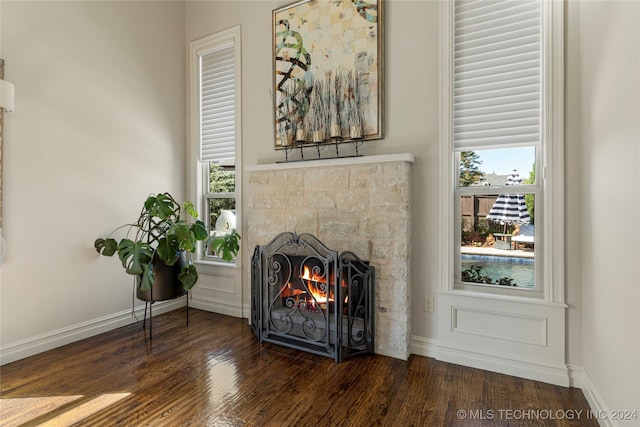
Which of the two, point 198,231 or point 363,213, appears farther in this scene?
point 198,231

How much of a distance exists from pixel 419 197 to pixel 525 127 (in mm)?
890

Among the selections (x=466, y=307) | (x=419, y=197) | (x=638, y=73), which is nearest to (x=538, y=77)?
(x=638, y=73)

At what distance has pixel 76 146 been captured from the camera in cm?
301

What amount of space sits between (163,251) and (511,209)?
2958 mm

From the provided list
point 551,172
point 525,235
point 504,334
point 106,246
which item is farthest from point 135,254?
point 551,172

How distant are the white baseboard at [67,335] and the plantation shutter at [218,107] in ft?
6.16

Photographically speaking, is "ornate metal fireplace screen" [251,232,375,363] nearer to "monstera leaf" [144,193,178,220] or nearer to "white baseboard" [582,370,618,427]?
"monstera leaf" [144,193,178,220]

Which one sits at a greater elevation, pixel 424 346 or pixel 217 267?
pixel 217 267

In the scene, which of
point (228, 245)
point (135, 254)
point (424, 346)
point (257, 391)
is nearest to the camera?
point (257, 391)

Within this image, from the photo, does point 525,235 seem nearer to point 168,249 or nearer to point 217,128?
point 168,249

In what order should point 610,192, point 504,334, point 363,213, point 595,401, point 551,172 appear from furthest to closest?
point 363,213 → point 504,334 → point 551,172 → point 595,401 → point 610,192

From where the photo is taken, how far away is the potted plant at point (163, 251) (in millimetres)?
2975

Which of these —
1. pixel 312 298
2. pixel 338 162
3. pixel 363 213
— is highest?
pixel 338 162

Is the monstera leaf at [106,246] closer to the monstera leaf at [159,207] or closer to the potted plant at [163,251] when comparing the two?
the potted plant at [163,251]
